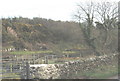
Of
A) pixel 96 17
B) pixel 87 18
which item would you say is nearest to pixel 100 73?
pixel 87 18

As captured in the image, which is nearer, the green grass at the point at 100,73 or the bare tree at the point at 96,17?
the green grass at the point at 100,73

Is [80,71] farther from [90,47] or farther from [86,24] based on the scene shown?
[86,24]

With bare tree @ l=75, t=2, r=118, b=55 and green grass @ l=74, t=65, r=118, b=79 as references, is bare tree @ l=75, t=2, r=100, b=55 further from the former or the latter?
green grass @ l=74, t=65, r=118, b=79

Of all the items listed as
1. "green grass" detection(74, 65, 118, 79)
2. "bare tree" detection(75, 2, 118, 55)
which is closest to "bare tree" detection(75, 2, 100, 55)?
"bare tree" detection(75, 2, 118, 55)

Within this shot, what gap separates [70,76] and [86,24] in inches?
87.2

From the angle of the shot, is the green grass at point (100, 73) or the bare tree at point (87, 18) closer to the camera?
the green grass at point (100, 73)

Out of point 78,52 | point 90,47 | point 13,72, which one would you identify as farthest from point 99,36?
point 13,72

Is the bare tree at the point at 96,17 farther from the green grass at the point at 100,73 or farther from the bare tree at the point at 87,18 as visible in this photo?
the green grass at the point at 100,73

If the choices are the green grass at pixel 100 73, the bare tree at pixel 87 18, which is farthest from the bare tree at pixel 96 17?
the green grass at pixel 100 73

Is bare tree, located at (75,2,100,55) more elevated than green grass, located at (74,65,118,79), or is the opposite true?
bare tree, located at (75,2,100,55)

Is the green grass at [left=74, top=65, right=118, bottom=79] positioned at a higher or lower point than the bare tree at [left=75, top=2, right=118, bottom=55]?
lower

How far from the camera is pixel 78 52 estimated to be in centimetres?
778

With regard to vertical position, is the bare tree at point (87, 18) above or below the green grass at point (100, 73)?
above

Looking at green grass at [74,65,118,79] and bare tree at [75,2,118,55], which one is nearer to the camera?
green grass at [74,65,118,79]
